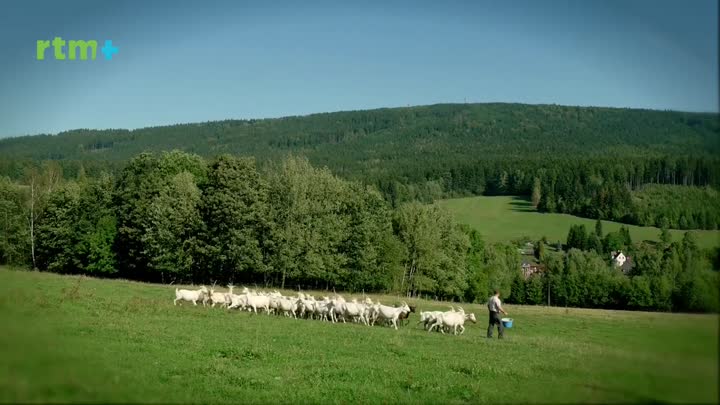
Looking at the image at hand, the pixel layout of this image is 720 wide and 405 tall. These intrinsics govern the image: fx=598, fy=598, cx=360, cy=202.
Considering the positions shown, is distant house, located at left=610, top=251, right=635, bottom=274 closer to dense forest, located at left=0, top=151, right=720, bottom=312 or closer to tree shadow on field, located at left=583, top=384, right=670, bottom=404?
dense forest, located at left=0, top=151, right=720, bottom=312

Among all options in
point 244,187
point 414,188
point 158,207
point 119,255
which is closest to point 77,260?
point 119,255

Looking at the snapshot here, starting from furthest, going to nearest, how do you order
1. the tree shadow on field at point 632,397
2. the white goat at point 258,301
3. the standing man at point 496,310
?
the white goat at point 258,301 → the standing man at point 496,310 → the tree shadow on field at point 632,397

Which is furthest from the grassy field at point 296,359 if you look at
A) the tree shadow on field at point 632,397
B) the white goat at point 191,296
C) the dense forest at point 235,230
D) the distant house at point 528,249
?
the distant house at point 528,249

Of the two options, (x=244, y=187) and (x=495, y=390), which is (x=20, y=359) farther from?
(x=244, y=187)

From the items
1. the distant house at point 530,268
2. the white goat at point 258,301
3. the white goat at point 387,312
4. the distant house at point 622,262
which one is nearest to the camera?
the white goat at point 387,312

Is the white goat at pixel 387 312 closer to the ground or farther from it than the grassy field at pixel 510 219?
farther from it

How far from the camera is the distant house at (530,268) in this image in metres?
104

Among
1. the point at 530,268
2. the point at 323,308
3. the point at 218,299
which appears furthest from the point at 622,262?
the point at 218,299

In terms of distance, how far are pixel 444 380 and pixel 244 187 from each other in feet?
147

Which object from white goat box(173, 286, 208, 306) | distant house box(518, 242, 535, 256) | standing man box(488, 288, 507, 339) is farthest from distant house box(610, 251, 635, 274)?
white goat box(173, 286, 208, 306)

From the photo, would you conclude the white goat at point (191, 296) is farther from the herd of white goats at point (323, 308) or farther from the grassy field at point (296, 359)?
the grassy field at point (296, 359)

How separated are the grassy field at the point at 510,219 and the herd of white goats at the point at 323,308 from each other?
3250 inches

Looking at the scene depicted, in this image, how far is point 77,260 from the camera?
6316cm

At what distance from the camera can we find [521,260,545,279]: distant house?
10414cm
